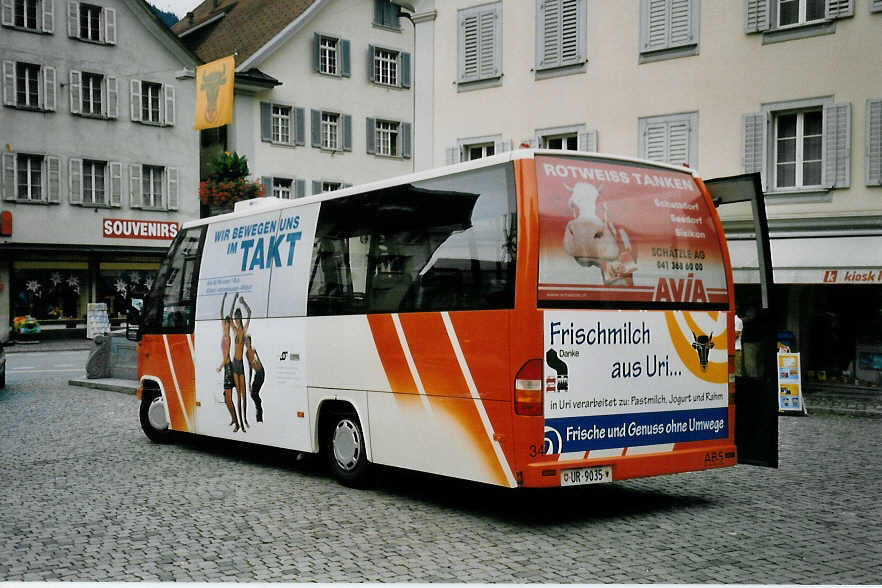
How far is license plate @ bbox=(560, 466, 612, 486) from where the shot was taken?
7.38 metres

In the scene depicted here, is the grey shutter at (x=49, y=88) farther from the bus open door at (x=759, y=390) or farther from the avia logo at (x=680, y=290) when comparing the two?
the avia logo at (x=680, y=290)

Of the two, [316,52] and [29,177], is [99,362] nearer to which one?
[29,177]

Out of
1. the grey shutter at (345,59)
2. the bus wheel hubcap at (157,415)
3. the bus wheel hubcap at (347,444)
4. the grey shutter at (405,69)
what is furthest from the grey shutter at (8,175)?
the bus wheel hubcap at (347,444)

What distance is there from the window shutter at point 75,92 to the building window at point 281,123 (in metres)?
7.85

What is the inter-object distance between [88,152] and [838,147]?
28.7m

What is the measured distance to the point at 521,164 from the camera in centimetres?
753

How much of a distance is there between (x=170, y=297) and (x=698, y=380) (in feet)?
21.7

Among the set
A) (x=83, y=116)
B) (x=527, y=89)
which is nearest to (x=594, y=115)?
(x=527, y=89)

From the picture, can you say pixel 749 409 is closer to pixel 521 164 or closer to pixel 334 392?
pixel 521 164

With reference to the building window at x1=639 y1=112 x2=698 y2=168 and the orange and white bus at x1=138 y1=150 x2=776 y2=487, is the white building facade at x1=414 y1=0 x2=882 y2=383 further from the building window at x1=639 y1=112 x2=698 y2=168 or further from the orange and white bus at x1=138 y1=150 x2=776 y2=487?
the orange and white bus at x1=138 y1=150 x2=776 y2=487

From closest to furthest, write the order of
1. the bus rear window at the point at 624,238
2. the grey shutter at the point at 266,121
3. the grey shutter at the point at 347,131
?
the bus rear window at the point at 624,238, the grey shutter at the point at 266,121, the grey shutter at the point at 347,131

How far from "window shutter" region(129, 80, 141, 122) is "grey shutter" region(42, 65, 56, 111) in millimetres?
2979

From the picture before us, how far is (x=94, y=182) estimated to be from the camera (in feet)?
128

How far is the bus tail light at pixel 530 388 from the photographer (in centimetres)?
728
